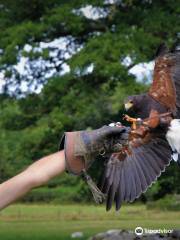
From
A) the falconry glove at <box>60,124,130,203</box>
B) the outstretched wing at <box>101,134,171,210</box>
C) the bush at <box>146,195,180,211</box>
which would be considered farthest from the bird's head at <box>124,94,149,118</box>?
the bush at <box>146,195,180,211</box>

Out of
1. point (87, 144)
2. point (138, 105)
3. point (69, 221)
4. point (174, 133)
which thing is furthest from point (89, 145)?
point (69, 221)

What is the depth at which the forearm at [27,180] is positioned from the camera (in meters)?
2.27

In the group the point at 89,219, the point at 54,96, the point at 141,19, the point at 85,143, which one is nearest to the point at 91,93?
the point at 54,96

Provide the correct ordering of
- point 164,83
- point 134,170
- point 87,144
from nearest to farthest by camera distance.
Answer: point 87,144
point 134,170
point 164,83

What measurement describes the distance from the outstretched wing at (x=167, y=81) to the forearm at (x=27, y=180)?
2.68 meters

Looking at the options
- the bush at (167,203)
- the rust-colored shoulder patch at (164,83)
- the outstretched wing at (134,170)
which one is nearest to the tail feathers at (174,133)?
the outstretched wing at (134,170)

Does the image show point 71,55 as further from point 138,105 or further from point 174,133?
point 174,133

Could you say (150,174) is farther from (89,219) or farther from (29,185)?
(89,219)

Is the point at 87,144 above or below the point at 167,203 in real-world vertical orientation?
above

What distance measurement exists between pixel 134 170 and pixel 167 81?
1.69m

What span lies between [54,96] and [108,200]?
945 centimetres

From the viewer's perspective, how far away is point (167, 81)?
5.37 meters

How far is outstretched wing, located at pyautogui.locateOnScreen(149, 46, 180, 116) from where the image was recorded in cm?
515

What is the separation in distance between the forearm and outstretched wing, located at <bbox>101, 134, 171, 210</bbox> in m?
1.13
